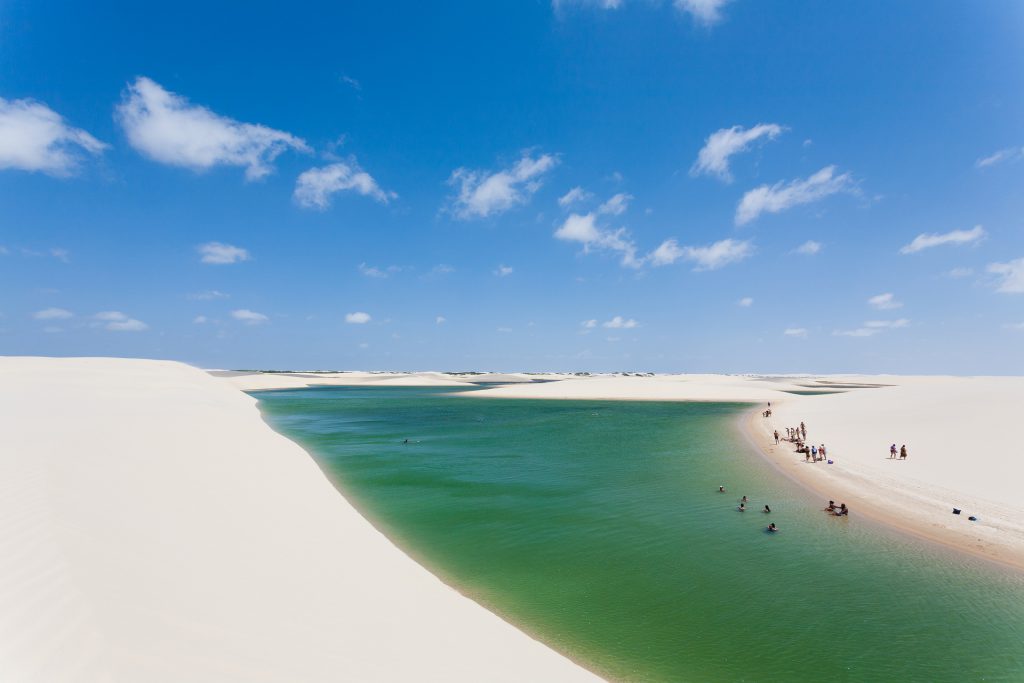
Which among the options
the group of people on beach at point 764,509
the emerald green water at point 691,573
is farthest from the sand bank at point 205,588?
the group of people on beach at point 764,509

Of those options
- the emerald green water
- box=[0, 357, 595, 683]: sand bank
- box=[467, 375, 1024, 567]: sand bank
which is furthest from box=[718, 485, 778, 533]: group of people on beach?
box=[0, 357, 595, 683]: sand bank

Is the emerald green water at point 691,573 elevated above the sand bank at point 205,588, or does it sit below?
below

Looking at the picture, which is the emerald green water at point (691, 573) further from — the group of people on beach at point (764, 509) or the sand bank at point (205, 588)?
the sand bank at point (205, 588)

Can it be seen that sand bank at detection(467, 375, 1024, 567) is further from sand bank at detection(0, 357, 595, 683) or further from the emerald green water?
sand bank at detection(0, 357, 595, 683)

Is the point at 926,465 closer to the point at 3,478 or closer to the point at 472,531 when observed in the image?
the point at 472,531

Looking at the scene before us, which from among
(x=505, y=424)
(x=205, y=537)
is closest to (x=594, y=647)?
(x=205, y=537)

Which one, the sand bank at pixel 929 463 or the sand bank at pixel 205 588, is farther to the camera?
the sand bank at pixel 929 463

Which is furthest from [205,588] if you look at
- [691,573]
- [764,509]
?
[764,509]
